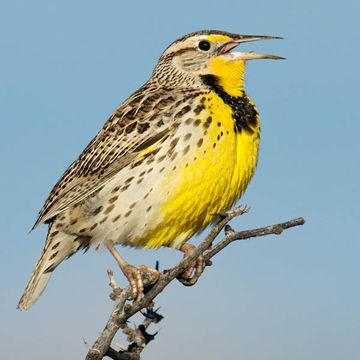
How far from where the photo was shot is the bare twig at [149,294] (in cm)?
346

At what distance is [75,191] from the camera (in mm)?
5070

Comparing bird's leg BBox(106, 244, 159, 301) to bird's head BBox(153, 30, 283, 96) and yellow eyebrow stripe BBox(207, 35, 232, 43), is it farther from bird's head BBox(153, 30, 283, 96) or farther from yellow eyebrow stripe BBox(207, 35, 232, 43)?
yellow eyebrow stripe BBox(207, 35, 232, 43)

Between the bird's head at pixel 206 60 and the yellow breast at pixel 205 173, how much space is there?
1.09ft

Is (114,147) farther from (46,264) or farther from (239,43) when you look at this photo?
(239,43)

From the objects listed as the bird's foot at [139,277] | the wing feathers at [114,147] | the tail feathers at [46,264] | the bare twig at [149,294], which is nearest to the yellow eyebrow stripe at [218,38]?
the wing feathers at [114,147]

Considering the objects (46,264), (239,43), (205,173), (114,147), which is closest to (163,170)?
(205,173)

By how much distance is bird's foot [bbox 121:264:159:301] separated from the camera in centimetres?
447

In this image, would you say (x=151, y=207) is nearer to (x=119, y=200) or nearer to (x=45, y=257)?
(x=119, y=200)

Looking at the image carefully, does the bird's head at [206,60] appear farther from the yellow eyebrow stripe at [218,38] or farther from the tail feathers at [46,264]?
the tail feathers at [46,264]

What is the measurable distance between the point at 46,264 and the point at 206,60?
1.68 metres

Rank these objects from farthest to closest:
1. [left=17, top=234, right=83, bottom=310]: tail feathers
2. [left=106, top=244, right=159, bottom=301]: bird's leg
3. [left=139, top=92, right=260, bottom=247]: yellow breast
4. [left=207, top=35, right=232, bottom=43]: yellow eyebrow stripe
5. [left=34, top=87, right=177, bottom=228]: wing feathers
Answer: [left=207, top=35, right=232, bottom=43]: yellow eyebrow stripe, [left=17, top=234, right=83, bottom=310]: tail feathers, [left=34, top=87, right=177, bottom=228]: wing feathers, [left=139, top=92, right=260, bottom=247]: yellow breast, [left=106, top=244, right=159, bottom=301]: bird's leg

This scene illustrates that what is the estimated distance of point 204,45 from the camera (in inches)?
220

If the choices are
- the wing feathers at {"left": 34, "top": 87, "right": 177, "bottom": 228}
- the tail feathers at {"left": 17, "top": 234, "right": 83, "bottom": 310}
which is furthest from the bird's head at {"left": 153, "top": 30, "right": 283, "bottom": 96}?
the tail feathers at {"left": 17, "top": 234, "right": 83, "bottom": 310}

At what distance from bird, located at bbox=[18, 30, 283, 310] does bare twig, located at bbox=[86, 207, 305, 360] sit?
802 millimetres
